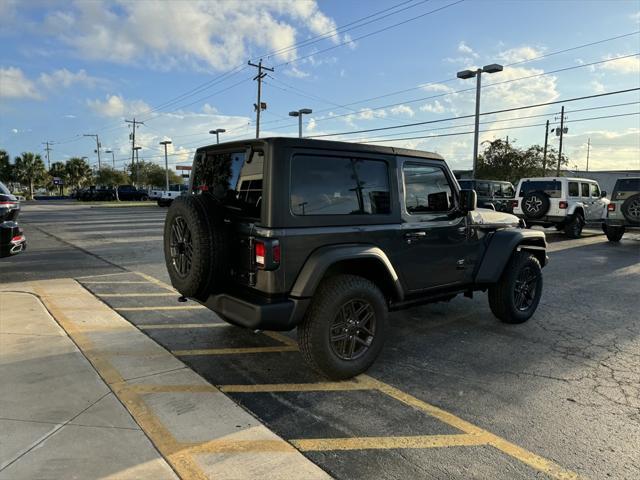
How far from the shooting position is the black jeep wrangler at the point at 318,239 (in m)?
3.35

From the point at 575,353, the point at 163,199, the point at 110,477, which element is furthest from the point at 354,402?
the point at 163,199

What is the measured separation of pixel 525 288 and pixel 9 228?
7.12m

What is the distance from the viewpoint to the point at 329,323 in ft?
11.6

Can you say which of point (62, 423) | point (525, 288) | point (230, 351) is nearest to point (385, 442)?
point (230, 351)

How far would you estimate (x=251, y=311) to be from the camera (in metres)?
3.34

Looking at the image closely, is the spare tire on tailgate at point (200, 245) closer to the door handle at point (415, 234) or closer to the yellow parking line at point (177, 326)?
the yellow parking line at point (177, 326)

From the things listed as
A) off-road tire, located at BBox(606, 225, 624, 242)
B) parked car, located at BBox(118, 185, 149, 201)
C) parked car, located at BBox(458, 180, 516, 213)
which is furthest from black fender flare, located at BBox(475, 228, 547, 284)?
parked car, located at BBox(118, 185, 149, 201)

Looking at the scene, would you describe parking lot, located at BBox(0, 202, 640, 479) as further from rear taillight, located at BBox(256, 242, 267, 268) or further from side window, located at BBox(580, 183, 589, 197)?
side window, located at BBox(580, 183, 589, 197)

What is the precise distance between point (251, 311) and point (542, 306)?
4.65m

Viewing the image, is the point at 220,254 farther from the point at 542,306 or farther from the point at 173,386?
the point at 542,306

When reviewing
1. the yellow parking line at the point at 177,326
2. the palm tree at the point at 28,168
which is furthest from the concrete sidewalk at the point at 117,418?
the palm tree at the point at 28,168

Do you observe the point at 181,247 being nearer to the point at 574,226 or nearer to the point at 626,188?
the point at 626,188

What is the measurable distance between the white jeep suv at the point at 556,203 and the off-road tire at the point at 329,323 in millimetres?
12384

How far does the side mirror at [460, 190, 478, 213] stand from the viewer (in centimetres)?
451
